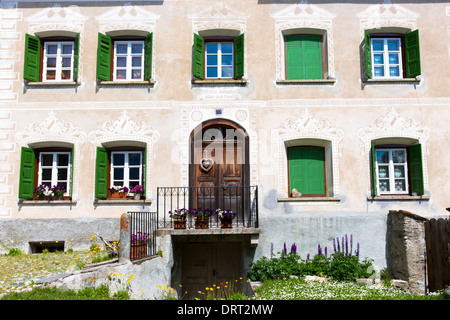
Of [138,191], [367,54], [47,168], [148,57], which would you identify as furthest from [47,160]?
[367,54]

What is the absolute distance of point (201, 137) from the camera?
12320 mm

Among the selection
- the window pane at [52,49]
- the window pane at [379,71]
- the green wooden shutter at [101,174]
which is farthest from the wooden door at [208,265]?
Result: the window pane at [52,49]

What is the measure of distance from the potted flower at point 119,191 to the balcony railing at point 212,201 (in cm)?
98

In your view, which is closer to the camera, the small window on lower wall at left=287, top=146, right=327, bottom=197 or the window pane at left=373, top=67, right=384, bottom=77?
the small window on lower wall at left=287, top=146, right=327, bottom=197

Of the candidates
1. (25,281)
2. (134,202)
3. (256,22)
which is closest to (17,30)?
(134,202)

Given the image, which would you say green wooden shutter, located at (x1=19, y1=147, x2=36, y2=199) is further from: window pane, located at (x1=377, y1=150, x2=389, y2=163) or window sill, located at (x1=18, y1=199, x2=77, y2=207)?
window pane, located at (x1=377, y1=150, x2=389, y2=163)

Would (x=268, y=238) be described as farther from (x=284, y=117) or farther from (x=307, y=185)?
(x=284, y=117)

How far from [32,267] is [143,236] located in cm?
263

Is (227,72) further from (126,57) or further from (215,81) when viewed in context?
(126,57)

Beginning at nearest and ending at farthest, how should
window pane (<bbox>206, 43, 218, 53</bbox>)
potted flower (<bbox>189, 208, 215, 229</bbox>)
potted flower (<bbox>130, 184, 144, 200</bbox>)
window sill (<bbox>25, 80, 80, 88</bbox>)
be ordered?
potted flower (<bbox>189, 208, 215, 229</bbox>) < potted flower (<bbox>130, 184, 144, 200</bbox>) < window sill (<bbox>25, 80, 80, 88</bbox>) < window pane (<bbox>206, 43, 218, 53</bbox>)

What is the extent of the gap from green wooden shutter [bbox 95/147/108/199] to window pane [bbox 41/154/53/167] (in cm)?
153

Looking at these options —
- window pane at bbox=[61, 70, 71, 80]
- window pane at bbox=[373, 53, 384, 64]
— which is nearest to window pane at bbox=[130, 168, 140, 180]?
window pane at bbox=[61, 70, 71, 80]

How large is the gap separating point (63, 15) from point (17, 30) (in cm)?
137

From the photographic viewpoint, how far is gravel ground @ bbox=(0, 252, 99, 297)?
827 centimetres
